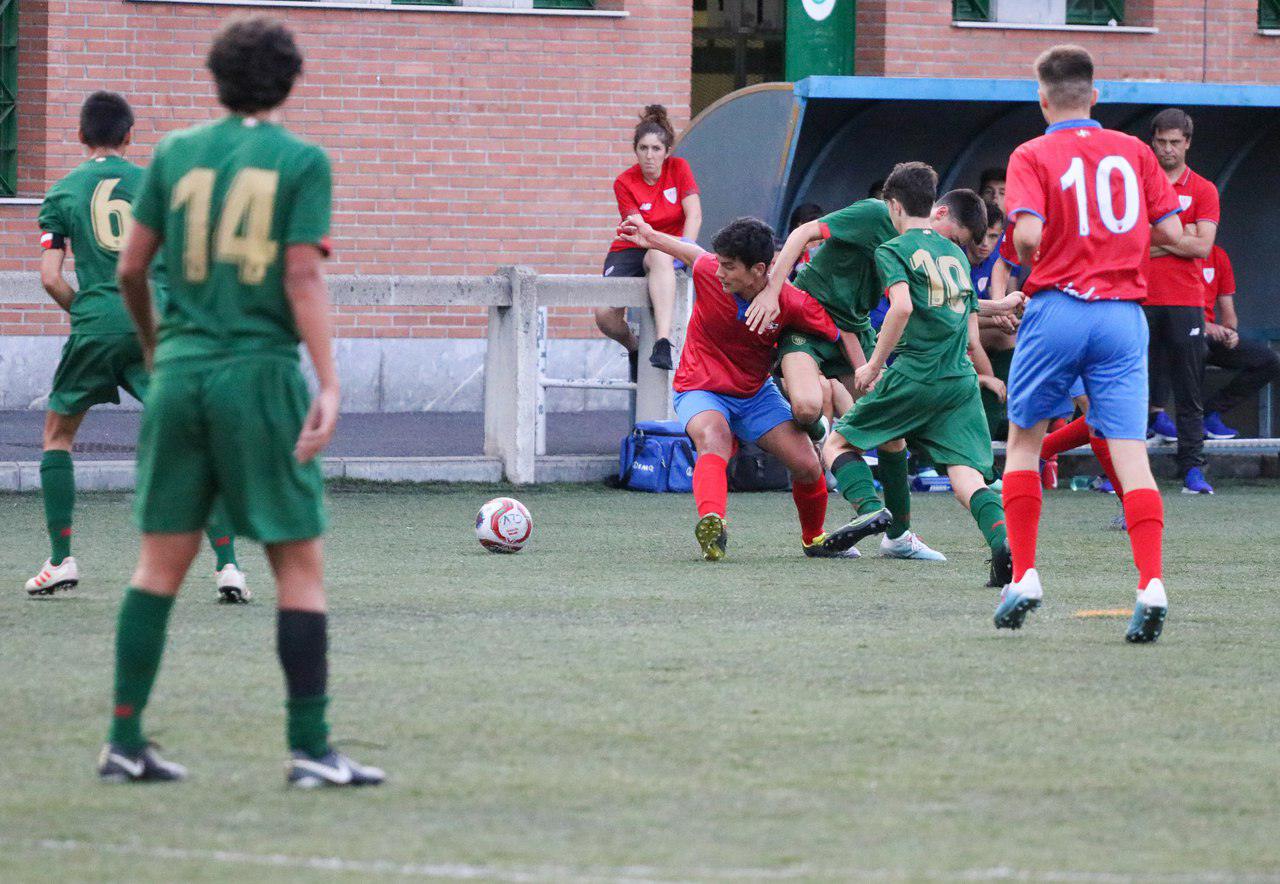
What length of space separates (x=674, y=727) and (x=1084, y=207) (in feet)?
8.80

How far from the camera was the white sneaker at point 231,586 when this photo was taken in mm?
7656

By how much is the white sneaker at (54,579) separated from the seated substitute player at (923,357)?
3.21m

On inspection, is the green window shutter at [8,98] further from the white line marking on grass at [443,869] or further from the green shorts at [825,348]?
the white line marking on grass at [443,869]

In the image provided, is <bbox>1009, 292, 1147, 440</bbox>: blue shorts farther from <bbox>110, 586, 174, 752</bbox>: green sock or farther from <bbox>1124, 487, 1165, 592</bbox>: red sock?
<bbox>110, 586, 174, 752</bbox>: green sock

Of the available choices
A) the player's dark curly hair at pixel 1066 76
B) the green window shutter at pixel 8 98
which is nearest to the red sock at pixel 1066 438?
the player's dark curly hair at pixel 1066 76

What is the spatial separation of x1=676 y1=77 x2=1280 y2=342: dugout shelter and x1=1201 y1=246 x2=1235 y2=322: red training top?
1018mm

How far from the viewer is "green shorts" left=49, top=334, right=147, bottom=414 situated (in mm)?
7906

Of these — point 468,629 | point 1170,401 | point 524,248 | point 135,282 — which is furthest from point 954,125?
point 135,282

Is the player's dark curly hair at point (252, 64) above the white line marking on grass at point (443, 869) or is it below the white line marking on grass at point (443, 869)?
above

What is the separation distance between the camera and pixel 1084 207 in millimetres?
7117

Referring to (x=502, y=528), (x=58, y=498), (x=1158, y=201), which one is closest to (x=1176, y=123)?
(x=502, y=528)

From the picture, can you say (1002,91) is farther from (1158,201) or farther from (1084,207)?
(1084,207)

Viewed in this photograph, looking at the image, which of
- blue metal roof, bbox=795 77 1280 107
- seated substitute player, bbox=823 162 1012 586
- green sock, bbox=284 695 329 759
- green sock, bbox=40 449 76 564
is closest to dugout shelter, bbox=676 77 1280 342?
blue metal roof, bbox=795 77 1280 107

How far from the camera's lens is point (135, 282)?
4777mm
